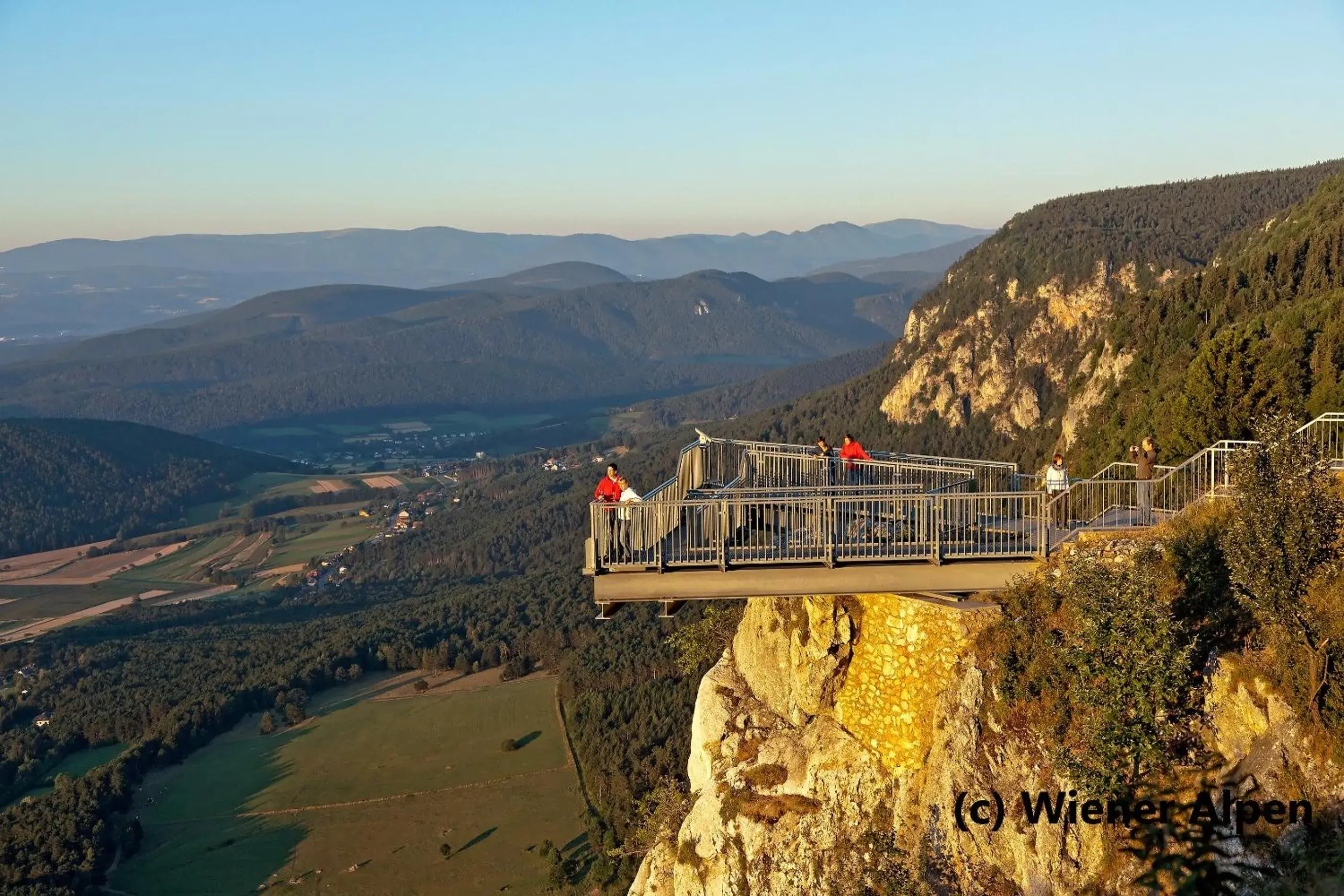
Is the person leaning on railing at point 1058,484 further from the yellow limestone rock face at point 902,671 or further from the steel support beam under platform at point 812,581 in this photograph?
the yellow limestone rock face at point 902,671

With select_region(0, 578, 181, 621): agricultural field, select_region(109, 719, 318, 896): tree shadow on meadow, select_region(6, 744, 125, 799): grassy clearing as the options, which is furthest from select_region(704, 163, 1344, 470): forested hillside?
select_region(0, 578, 181, 621): agricultural field

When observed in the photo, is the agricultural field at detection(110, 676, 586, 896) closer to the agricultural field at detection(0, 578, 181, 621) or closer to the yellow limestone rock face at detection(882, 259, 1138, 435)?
the yellow limestone rock face at detection(882, 259, 1138, 435)

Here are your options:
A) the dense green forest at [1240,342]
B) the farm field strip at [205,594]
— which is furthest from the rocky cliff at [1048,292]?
the farm field strip at [205,594]

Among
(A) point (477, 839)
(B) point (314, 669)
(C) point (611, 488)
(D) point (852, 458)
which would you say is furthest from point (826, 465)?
(B) point (314, 669)

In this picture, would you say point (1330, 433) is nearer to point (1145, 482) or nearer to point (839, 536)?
point (1145, 482)

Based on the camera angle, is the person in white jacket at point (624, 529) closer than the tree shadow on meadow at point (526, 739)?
Yes

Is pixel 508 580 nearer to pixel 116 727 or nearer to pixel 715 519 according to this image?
pixel 116 727
